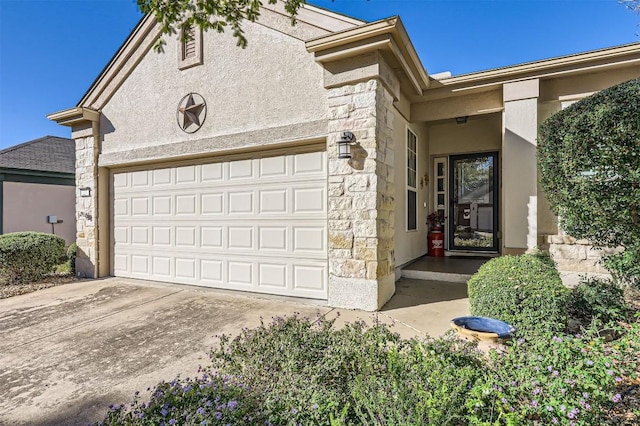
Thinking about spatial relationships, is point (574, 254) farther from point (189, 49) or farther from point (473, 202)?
point (189, 49)

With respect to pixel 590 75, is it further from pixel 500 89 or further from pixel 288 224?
pixel 288 224

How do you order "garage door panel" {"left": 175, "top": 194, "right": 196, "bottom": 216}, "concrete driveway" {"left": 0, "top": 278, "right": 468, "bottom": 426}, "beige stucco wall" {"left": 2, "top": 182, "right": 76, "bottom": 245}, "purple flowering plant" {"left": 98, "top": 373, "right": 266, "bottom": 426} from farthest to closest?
"beige stucco wall" {"left": 2, "top": 182, "right": 76, "bottom": 245} < "garage door panel" {"left": 175, "top": 194, "right": 196, "bottom": 216} < "concrete driveway" {"left": 0, "top": 278, "right": 468, "bottom": 426} < "purple flowering plant" {"left": 98, "top": 373, "right": 266, "bottom": 426}

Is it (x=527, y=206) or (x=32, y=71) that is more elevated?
(x=32, y=71)

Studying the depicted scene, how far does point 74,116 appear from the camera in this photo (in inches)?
276

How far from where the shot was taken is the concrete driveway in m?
2.57

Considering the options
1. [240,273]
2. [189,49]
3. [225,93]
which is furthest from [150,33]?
[240,273]

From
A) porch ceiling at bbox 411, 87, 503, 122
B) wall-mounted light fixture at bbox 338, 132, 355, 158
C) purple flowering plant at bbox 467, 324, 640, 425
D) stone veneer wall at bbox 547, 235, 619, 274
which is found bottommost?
purple flowering plant at bbox 467, 324, 640, 425

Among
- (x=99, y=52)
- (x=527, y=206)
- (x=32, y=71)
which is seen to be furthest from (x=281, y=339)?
(x=32, y=71)

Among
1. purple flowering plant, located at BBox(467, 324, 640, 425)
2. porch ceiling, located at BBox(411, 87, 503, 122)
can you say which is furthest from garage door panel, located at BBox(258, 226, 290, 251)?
purple flowering plant, located at BBox(467, 324, 640, 425)

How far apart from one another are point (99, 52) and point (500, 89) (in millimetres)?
10360

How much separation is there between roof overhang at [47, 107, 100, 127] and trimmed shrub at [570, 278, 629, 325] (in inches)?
358

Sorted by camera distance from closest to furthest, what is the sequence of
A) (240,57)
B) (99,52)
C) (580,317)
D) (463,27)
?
(580,317) < (240,57) < (463,27) < (99,52)

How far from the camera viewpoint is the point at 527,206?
518 cm

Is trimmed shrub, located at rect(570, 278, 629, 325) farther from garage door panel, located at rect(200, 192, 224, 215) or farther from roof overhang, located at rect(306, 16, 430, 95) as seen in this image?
garage door panel, located at rect(200, 192, 224, 215)
